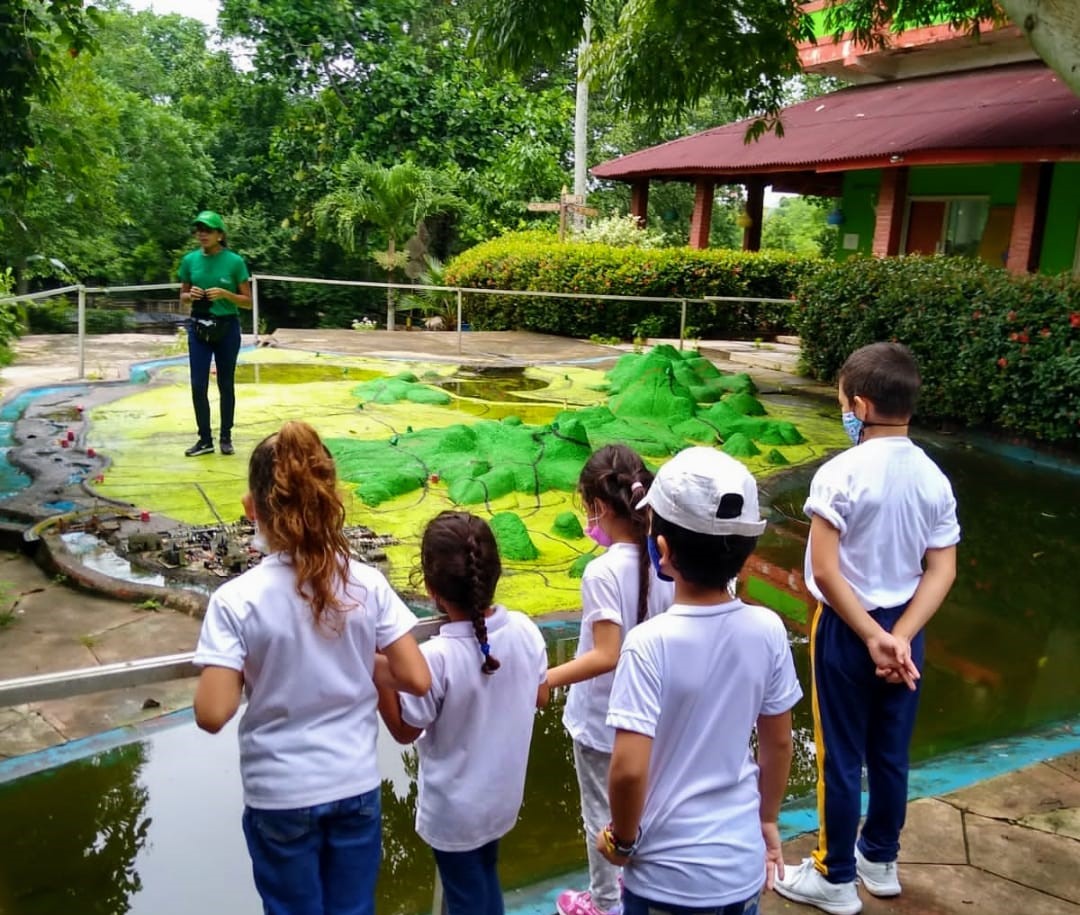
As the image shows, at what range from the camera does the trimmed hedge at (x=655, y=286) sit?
16.6 meters

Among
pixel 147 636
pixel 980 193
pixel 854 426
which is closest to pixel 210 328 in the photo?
pixel 147 636

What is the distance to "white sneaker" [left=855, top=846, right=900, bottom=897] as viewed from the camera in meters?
2.76

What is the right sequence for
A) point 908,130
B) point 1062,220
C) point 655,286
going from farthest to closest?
point 655,286
point 1062,220
point 908,130

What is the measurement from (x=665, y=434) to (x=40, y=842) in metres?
6.17

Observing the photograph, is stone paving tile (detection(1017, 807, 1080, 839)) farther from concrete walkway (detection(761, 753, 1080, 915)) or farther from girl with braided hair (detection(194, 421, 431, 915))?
girl with braided hair (detection(194, 421, 431, 915))

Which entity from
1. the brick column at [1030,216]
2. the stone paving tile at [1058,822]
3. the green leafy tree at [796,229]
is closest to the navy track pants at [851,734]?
the stone paving tile at [1058,822]

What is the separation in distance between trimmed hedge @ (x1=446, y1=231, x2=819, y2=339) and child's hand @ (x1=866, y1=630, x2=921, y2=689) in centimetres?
1398

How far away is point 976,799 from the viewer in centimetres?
333

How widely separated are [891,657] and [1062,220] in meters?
13.3

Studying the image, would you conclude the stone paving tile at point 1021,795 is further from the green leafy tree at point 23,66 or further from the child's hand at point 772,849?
the green leafy tree at point 23,66

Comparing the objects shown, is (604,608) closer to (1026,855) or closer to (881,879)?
(881,879)

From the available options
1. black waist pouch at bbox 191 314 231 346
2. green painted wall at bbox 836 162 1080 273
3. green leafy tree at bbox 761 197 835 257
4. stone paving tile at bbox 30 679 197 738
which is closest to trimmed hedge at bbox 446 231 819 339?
green painted wall at bbox 836 162 1080 273

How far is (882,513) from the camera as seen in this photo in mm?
2596

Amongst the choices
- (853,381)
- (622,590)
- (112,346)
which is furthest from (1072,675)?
(112,346)
